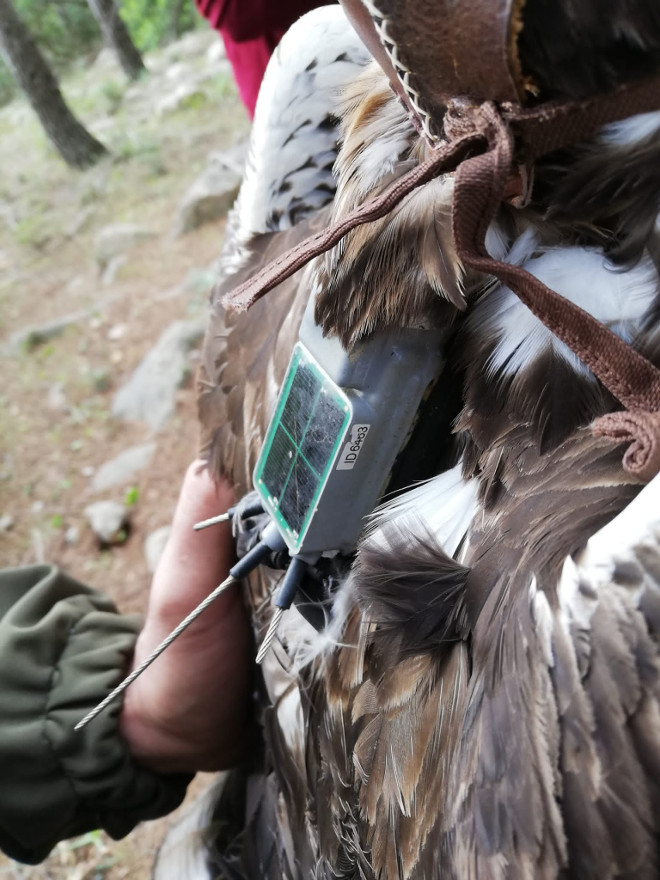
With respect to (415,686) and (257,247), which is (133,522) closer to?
(257,247)

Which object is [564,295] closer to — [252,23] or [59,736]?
[59,736]

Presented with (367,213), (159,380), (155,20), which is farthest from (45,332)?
(155,20)

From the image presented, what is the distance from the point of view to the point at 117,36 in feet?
31.5

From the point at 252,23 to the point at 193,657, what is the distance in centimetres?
156

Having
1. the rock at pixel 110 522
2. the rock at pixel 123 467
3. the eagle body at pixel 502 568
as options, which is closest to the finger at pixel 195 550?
the eagle body at pixel 502 568

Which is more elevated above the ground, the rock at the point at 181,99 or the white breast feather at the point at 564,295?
the white breast feather at the point at 564,295

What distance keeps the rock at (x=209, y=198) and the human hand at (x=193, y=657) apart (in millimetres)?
4192

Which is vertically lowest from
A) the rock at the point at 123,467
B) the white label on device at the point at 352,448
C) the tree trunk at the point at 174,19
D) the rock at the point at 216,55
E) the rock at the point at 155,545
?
the rock at the point at 155,545

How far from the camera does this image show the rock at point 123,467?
3.64 m

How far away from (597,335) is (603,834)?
0.29 metres

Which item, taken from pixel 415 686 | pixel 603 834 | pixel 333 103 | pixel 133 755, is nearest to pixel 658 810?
pixel 603 834

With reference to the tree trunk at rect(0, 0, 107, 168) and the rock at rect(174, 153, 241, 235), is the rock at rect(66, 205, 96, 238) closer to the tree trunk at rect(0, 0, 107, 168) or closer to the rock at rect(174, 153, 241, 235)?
the tree trunk at rect(0, 0, 107, 168)

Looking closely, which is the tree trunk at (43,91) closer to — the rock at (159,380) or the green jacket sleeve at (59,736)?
the rock at (159,380)

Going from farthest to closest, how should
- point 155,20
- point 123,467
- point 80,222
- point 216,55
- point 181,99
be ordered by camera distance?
point 155,20, point 216,55, point 181,99, point 80,222, point 123,467
